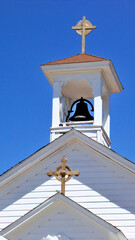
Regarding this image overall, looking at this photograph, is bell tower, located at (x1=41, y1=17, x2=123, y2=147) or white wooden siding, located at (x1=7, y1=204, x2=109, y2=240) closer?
white wooden siding, located at (x1=7, y1=204, x2=109, y2=240)

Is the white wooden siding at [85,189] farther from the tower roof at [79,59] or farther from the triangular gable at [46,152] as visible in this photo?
the tower roof at [79,59]

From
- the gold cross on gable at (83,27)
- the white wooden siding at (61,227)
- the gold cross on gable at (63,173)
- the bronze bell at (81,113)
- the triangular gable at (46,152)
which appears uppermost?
the gold cross on gable at (83,27)

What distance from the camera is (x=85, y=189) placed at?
15.0 metres

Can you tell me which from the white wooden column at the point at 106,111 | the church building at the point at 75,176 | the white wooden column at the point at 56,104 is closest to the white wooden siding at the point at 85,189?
the church building at the point at 75,176

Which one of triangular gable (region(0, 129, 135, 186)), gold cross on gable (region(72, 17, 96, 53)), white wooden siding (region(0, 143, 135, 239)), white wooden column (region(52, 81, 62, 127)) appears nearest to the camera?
white wooden siding (region(0, 143, 135, 239))

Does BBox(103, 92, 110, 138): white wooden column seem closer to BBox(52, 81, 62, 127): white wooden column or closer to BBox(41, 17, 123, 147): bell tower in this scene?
BBox(41, 17, 123, 147): bell tower

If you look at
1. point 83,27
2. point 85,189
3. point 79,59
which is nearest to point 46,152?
point 85,189

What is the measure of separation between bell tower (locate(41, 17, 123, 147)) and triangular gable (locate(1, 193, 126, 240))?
396 cm

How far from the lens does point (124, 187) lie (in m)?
14.8

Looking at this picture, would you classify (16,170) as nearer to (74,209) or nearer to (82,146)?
(82,146)

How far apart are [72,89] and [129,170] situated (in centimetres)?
480

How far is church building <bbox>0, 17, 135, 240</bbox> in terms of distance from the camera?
13.1 meters

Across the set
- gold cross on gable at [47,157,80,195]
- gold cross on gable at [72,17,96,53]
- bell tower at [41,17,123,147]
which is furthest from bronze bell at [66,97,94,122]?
gold cross on gable at [47,157,80,195]

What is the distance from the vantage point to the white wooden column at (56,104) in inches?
687
